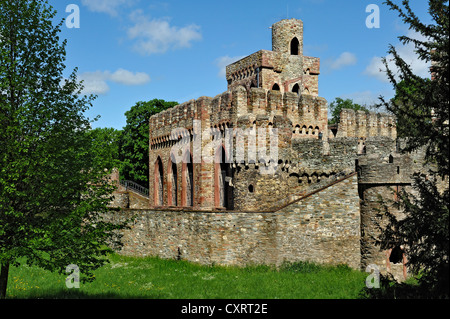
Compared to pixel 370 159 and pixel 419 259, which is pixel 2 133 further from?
pixel 370 159

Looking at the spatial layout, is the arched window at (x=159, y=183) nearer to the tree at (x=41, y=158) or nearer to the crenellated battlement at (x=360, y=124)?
the crenellated battlement at (x=360, y=124)

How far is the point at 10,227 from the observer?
12570mm

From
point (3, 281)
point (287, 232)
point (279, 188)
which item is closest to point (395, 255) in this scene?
point (287, 232)

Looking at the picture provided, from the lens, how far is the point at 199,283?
16.8 meters

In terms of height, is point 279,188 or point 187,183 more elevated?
point 187,183

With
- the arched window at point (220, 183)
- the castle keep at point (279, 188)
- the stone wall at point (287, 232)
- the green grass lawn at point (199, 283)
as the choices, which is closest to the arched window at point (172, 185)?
the castle keep at point (279, 188)

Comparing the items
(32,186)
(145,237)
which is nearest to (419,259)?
(32,186)

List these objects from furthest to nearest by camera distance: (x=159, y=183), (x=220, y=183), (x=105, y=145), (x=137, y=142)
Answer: (x=137, y=142) < (x=159, y=183) < (x=220, y=183) < (x=105, y=145)

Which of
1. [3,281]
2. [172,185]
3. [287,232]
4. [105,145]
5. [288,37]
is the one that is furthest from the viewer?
[288,37]

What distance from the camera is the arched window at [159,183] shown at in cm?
3778

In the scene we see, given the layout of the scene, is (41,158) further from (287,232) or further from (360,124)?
(360,124)

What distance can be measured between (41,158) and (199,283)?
737 centimetres

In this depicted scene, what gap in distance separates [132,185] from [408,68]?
3690 cm

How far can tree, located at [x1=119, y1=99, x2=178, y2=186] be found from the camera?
46.8 metres
